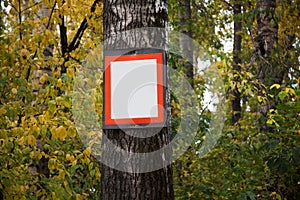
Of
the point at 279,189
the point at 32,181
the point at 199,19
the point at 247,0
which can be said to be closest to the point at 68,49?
the point at 32,181

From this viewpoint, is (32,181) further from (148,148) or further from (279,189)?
(279,189)

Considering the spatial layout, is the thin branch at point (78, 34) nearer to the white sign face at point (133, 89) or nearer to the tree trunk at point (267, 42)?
the tree trunk at point (267, 42)

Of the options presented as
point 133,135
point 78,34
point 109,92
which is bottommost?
point 133,135

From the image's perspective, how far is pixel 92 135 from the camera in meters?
5.74

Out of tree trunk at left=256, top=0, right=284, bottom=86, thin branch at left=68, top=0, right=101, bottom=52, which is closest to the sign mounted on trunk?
thin branch at left=68, top=0, right=101, bottom=52

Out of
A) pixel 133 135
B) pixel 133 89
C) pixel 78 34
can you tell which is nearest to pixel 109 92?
pixel 133 89

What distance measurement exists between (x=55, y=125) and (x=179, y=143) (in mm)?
3544

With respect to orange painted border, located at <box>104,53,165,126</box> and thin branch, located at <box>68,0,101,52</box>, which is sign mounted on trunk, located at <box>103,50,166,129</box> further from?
thin branch, located at <box>68,0,101,52</box>

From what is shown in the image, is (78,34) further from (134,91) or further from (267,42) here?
(134,91)

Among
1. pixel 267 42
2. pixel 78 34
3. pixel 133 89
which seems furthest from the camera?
pixel 267 42

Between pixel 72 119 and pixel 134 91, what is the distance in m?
3.24

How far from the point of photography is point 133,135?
2.98 metres

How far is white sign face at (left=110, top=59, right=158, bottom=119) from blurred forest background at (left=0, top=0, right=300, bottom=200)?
0.97 m

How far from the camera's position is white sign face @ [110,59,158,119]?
9.44ft
